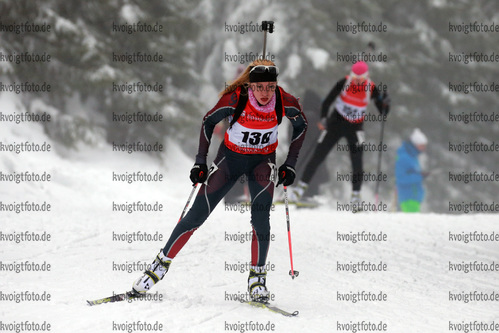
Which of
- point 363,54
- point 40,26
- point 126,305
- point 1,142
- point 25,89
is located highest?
point 363,54

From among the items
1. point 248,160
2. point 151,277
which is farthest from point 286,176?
point 151,277

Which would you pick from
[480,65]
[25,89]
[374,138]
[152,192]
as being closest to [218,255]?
[152,192]

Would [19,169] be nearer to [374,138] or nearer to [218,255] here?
[218,255]

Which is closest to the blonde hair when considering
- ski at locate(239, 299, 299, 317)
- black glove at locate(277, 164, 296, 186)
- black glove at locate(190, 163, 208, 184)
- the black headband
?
the black headband

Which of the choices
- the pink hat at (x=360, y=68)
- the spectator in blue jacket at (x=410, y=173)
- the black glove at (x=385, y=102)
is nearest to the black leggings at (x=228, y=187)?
the pink hat at (x=360, y=68)

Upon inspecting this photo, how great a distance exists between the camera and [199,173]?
493 cm

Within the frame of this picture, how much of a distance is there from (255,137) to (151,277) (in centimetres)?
152

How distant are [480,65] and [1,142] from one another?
1739cm

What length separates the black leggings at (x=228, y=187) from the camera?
5.04 m

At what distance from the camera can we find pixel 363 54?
62.8 feet

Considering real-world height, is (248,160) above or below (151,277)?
above

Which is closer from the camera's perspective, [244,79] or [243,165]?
[244,79]

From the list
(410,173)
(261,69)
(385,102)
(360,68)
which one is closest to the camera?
(261,69)

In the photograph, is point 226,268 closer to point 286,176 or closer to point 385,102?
point 286,176
